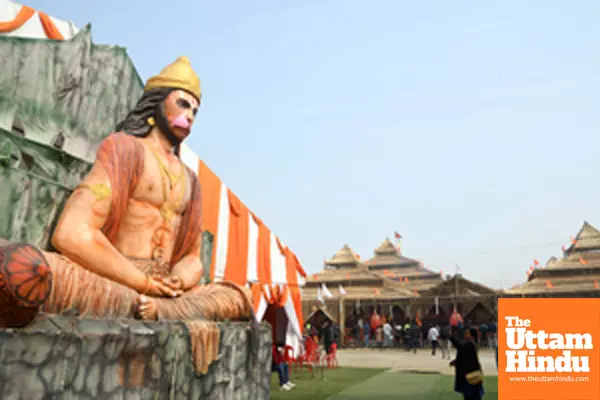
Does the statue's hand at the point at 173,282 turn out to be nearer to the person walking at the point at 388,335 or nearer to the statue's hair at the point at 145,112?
the statue's hair at the point at 145,112

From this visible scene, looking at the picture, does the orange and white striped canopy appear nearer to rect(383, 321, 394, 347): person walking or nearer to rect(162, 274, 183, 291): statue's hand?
rect(162, 274, 183, 291): statue's hand

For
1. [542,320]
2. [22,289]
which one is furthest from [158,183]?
[542,320]

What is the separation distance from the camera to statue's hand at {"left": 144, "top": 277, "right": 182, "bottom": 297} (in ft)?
10.3

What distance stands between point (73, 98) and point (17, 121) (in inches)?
22.3

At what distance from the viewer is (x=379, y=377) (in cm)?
993

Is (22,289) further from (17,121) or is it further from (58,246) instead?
(17,121)

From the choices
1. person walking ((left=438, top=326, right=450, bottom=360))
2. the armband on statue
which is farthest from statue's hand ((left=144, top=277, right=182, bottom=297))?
person walking ((left=438, top=326, right=450, bottom=360))

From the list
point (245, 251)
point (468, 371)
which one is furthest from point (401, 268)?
point (468, 371)

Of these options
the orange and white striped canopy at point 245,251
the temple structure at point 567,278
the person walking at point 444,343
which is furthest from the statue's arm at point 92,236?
the temple structure at point 567,278

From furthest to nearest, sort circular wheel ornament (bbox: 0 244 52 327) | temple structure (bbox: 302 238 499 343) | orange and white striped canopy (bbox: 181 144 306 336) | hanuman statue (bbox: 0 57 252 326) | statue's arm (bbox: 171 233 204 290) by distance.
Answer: temple structure (bbox: 302 238 499 343) → orange and white striped canopy (bbox: 181 144 306 336) → statue's arm (bbox: 171 233 204 290) → hanuman statue (bbox: 0 57 252 326) → circular wheel ornament (bbox: 0 244 52 327)

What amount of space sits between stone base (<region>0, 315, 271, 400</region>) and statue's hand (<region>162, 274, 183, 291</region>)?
0.39 metres

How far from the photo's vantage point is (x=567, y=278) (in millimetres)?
22109

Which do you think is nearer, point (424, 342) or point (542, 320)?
point (542, 320)

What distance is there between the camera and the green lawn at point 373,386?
742 centimetres
